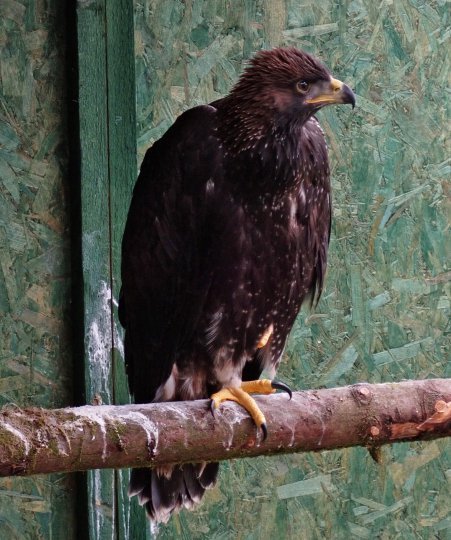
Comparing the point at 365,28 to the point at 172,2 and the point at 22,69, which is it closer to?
the point at 172,2

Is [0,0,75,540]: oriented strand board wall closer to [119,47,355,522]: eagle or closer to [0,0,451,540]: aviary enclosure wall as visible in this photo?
[0,0,451,540]: aviary enclosure wall

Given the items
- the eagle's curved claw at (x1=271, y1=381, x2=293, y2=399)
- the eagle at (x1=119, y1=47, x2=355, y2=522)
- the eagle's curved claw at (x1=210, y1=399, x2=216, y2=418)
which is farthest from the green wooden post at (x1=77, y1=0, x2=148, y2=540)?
the eagle's curved claw at (x1=210, y1=399, x2=216, y2=418)

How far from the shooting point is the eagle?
12.0 feet

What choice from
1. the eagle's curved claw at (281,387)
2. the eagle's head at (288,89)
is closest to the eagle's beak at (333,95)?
the eagle's head at (288,89)

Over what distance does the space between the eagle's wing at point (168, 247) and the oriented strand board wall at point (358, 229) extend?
51 centimetres

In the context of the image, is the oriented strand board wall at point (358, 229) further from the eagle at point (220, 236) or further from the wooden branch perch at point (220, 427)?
the wooden branch perch at point (220, 427)

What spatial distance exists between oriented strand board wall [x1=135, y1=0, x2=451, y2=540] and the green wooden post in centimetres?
11

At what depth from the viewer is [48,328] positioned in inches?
159

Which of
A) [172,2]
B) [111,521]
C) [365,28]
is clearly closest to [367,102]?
[365,28]

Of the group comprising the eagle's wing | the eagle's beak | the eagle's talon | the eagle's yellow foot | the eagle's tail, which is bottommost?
the eagle's tail

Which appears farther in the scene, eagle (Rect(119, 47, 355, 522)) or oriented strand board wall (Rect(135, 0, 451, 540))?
oriented strand board wall (Rect(135, 0, 451, 540))

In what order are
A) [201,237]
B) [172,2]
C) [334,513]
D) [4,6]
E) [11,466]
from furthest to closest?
[334,513] < [172,2] < [4,6] < [201,237] < [11,466]

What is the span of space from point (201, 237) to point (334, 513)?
142cm

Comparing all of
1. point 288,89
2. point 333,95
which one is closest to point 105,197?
point 288,89
